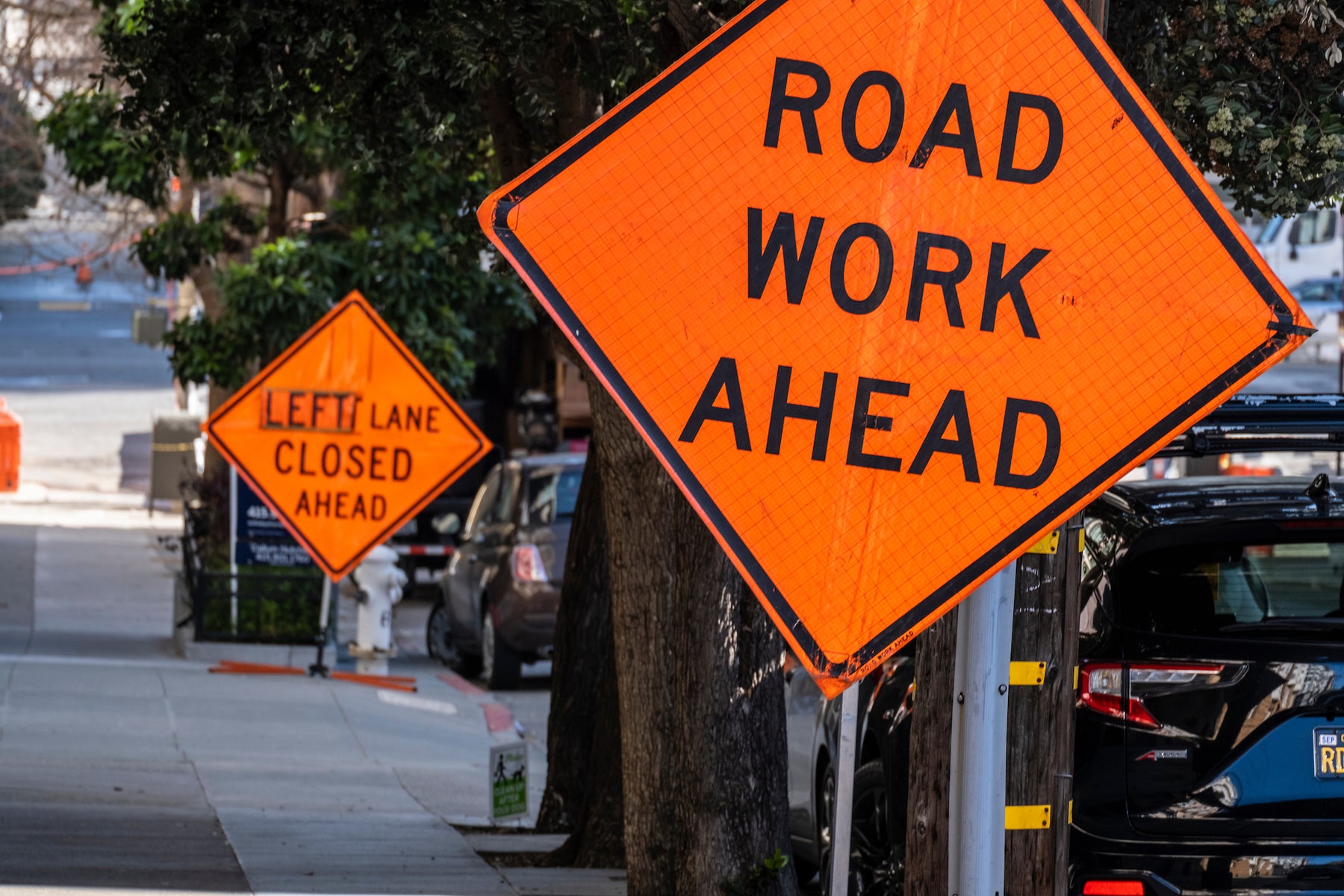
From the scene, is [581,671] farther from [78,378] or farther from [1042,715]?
[78,378]

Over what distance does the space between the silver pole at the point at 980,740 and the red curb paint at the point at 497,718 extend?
9.46 m

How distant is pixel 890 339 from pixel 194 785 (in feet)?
23.3

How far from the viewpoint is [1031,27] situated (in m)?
3.66

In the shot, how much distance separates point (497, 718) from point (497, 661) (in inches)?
62.2

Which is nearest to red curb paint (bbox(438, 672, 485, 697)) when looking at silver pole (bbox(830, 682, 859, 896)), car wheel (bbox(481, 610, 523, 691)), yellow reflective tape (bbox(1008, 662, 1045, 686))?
car wheel (bbox(481, 610, 523, 691))

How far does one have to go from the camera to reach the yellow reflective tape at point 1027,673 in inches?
166

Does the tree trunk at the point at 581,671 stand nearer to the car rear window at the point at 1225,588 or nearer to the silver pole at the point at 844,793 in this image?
the car rear window at the point at 1225,588

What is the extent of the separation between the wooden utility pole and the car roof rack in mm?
1143

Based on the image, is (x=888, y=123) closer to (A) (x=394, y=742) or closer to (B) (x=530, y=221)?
(B) (x=530, y=221)

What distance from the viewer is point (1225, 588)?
5555mm

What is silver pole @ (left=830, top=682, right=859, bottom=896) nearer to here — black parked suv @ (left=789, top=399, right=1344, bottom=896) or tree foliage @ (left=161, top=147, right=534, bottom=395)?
black parked suv @ (left=789, top=399, right=1344, bottom=896)

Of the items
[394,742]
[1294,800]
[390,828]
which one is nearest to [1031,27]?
[1294,800]

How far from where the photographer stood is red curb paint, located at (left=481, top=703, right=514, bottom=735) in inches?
527

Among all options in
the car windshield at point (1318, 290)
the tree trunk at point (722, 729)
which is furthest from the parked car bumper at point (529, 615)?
the car windshield at point (1318, 290)
